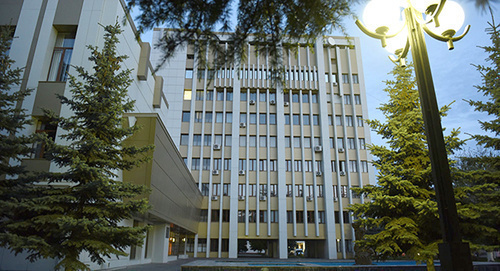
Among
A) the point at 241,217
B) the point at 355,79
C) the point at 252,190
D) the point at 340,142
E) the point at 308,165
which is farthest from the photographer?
the point at 355,79

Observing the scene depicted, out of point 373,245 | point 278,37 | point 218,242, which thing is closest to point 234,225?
point 218,242

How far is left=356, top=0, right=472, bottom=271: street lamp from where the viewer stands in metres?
2.52

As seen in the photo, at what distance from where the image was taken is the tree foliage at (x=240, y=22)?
12.1 feet

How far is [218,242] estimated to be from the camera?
3145 cm

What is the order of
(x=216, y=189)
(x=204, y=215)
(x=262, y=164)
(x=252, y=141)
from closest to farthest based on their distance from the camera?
(x=204, y=215) < (x=216, y=189) < (x=262, y=164) < (x=252, y=141)

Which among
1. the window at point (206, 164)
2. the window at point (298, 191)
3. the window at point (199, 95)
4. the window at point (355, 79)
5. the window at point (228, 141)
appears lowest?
the window at point (298, 191)

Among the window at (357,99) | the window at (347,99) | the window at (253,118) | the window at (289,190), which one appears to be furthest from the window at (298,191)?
the window at (357,99)

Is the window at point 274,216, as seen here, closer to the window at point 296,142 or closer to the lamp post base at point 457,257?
the window at point 296,142

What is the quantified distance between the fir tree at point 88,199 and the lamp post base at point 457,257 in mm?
7529

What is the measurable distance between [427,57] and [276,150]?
1226 inches

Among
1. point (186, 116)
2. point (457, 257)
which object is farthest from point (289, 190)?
point (457, 257)

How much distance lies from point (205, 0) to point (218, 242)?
30.6 m

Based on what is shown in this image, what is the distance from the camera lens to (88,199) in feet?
28.6

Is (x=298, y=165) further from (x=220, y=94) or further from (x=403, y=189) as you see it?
(x=403, y=189)
